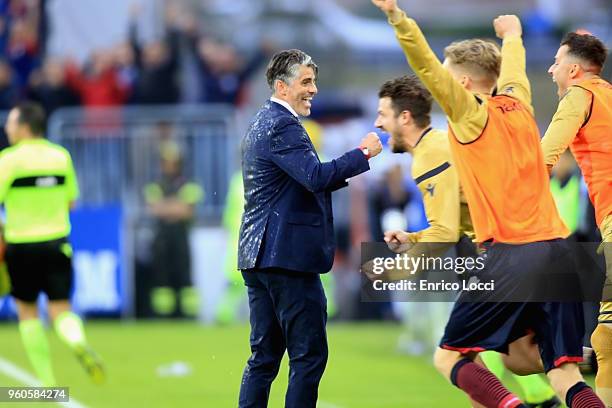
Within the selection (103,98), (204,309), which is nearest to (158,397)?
(204,309)

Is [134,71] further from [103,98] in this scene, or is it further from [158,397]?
[158,397]

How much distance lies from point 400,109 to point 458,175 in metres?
0.63

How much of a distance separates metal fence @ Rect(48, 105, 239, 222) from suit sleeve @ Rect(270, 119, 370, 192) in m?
11.2

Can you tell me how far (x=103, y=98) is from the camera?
63.5 feet

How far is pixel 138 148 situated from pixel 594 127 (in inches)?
473

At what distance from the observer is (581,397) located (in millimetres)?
6609

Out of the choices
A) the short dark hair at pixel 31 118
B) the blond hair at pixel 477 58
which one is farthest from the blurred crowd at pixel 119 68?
the blond hair at pixel 477 58

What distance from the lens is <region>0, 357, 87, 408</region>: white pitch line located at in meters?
10.2

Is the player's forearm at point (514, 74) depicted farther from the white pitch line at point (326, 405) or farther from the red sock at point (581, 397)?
the white pitch line at point (326, 405)

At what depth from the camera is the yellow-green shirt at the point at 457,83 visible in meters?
6.28

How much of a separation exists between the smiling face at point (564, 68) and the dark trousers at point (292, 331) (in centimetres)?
184

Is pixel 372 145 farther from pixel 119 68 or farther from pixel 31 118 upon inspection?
pixel 119 68

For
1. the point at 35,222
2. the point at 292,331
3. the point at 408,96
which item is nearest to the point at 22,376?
the point at 35,222

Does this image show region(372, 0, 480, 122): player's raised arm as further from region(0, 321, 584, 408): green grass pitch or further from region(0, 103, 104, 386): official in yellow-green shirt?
region(0, 103, 104, 386): official in yellow-green shirt
